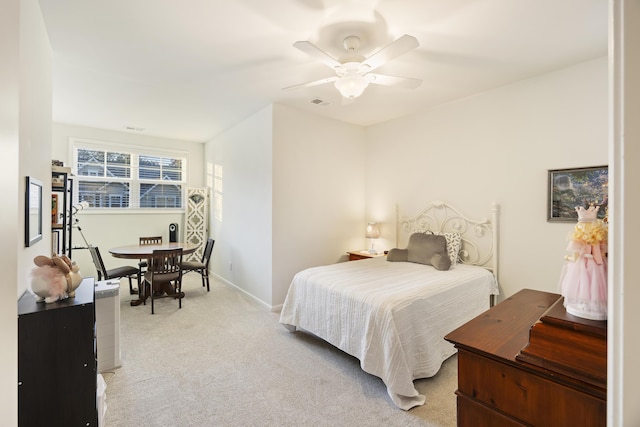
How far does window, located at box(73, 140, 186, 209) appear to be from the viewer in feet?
16.8

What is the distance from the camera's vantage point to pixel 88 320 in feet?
5.32

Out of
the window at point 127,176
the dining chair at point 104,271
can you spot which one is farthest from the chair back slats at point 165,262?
the window at point 127,176

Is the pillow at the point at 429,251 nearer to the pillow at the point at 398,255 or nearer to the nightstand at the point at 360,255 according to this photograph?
the pillow at the point at 398,255

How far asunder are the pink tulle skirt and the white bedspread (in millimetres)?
1348

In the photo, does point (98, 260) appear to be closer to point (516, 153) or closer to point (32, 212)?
point (32, 212)

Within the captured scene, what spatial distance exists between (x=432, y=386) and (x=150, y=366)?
229 centimetres

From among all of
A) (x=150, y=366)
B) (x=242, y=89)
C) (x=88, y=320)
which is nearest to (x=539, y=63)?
(x=242, y=89)

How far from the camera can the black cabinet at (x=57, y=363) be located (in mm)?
1452

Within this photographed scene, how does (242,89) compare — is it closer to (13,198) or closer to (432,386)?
(13,198)

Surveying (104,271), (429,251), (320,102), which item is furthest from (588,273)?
(104,271)

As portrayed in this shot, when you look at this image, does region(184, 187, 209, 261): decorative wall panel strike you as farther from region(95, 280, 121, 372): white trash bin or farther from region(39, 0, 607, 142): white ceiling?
region(95, 280, 121, 372): white trash bin

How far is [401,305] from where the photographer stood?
2217 millimetres

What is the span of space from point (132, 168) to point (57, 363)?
4.85 m

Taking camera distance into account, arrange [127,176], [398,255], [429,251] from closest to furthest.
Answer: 1. [429,251]
2. [398,255]
3. [127,176]
